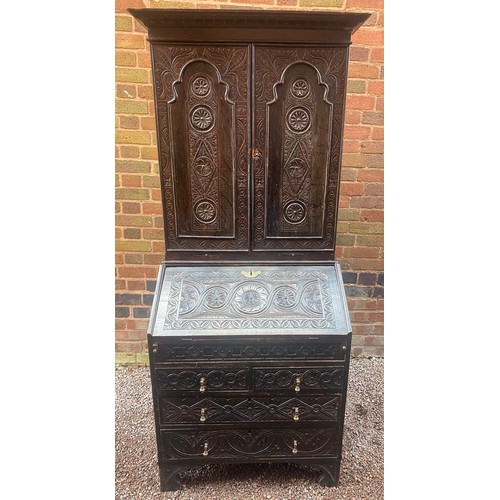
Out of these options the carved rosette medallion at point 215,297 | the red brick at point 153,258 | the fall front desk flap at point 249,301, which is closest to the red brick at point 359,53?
the fall front desk flap at point 249,301

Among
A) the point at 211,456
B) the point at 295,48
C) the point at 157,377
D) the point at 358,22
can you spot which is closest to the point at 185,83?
Answer: the point at 295,48

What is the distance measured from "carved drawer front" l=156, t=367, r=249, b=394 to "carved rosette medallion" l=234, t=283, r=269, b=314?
11.1 inches

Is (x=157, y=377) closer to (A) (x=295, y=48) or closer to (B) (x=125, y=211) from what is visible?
(B) (x=125, y=211)

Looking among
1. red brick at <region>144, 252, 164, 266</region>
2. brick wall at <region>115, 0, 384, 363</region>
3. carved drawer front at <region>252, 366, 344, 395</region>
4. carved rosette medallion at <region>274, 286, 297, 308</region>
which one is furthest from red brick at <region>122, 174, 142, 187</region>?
carved drawer front at <region>252, 366, 344, 395</region>

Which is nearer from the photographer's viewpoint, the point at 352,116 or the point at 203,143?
the point at 203,143

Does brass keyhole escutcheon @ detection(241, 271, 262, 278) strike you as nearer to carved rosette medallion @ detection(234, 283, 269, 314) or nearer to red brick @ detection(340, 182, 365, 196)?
carved rosette medallion @ detection(234, 283, 269, 314)

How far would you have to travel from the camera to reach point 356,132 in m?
2.58

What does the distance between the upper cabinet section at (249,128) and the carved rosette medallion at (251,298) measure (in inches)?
6.7

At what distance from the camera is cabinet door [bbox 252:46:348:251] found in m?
1.80

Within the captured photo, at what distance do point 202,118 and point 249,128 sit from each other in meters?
0.23

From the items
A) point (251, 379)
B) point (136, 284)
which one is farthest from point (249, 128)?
point (136, 284)

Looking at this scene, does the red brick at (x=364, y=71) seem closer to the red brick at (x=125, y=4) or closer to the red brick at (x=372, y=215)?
the red brick at (x=372, y=215)

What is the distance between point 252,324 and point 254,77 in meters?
1.13

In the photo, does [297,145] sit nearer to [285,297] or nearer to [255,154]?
[255,154]
